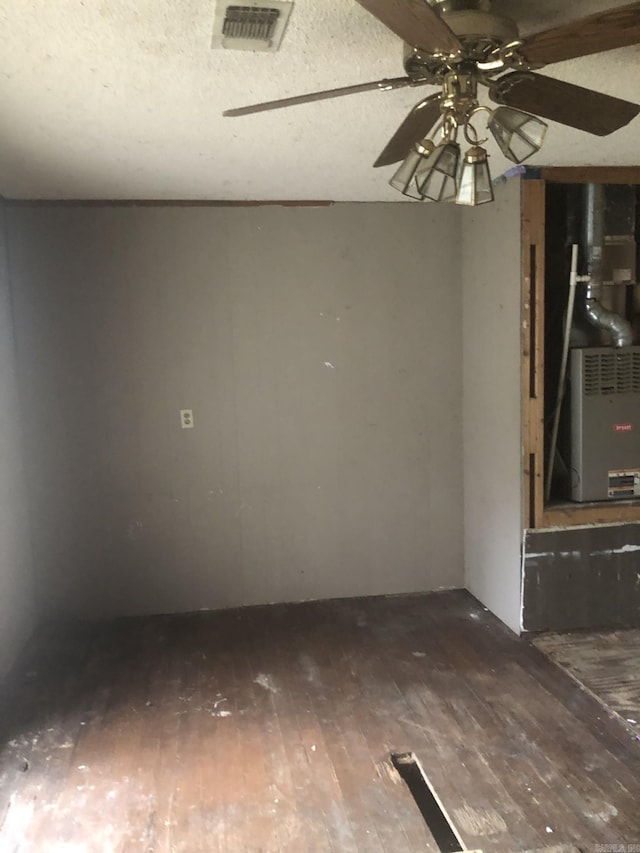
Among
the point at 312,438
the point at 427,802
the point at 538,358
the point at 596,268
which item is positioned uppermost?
the point at 596,268

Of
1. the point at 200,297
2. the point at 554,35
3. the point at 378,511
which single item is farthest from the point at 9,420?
the point at 554,35

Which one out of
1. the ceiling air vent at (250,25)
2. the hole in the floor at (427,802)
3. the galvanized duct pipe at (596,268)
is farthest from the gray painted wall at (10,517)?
the galvanized duct pipe at (596,268)

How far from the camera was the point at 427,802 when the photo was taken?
82.5 inches

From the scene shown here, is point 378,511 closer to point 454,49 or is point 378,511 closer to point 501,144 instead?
point 501,144

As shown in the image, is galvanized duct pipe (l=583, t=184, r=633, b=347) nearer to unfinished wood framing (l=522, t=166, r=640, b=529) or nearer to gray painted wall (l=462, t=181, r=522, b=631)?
unfinished wood framing (l=522, t=166, r=640, b=529)

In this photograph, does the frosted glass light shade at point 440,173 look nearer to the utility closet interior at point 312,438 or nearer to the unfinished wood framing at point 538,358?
the utility closet interior at point 312,438

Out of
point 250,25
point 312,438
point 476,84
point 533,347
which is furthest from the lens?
point 312,438

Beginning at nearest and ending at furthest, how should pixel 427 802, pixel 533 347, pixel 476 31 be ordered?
pixel 476 31 < pixel 427 802 < pixel 533 347

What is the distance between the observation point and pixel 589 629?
10.6 ft

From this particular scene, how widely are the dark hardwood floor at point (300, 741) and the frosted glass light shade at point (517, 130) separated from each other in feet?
6.15

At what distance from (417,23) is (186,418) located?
2.57 metres

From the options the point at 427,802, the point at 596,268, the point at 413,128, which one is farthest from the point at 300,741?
the point at 596,268

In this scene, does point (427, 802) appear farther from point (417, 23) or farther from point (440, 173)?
point (417, 23)

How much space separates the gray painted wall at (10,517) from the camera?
2994 millimetres
